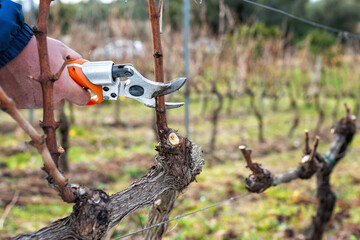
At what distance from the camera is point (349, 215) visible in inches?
150

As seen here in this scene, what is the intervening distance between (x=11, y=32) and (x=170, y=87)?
0.55 m

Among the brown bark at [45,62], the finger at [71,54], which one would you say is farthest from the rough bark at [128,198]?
the finger at [71,54]

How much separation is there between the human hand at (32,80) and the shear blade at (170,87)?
0.27m

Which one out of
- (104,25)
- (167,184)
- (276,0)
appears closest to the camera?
(167,184)

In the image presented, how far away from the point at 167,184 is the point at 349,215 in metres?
3.10

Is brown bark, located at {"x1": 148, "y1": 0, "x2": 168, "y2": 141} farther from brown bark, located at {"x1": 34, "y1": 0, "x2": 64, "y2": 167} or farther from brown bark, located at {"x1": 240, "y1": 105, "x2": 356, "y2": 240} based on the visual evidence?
brown bark, located at {"x1": 240, "y1": 105, "x2": 356, "y2": 240}

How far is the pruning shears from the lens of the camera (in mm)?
1231

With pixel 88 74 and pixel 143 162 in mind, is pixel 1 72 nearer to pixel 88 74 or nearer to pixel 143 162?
pixel 88 74

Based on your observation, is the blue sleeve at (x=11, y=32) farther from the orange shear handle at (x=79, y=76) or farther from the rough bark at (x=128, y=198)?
the rough bark at (x=128, y=198)

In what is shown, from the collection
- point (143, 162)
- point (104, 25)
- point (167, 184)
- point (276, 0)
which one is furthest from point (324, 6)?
point (167, 184)

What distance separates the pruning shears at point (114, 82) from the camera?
4.04 ft

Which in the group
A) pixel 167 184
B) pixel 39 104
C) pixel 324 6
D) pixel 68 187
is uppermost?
pixel 39 104

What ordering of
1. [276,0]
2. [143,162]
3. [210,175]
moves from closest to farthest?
[210,175] < [143,162] < [276,0]

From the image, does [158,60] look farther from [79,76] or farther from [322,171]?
[322,171]
